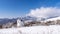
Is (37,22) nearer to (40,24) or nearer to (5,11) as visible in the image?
(40,24)

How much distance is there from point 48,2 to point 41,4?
0.14 m

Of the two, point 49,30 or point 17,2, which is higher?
point 17,2

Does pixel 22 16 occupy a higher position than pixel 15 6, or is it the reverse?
pixel 15 6

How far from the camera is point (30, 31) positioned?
155cm

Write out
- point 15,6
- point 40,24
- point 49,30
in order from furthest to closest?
1. point 15,6
2. point 40,24
3. point 49,30

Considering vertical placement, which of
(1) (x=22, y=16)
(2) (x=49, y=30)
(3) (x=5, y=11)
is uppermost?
(3) (x=5, y=11)

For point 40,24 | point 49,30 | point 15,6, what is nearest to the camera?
point 49,30

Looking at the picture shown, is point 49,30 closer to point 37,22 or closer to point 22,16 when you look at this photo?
point 37,22

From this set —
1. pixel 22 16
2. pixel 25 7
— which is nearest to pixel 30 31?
pixel 22 16

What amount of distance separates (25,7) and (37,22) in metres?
0.36

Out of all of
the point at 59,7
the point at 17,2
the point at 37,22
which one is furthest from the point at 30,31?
the point at 59,7

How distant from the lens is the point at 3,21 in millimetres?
1624

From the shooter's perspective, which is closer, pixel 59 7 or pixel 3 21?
pixel 3 21

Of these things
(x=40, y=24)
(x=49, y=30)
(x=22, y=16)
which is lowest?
(x=49, y=30)
